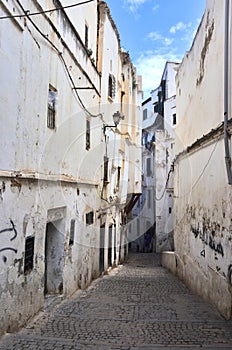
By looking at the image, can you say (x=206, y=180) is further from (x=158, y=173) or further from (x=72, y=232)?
(x=158, y=173)

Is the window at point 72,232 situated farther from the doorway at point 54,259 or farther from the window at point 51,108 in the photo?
the window at point 51,108


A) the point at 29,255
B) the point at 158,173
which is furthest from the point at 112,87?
the point at 158,173

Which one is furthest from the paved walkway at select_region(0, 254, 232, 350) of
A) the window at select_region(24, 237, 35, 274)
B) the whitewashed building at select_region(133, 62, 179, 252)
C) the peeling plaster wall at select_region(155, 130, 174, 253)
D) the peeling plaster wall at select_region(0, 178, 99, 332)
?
the peeling plaster wall at select_region(155, 130, 174, 253)

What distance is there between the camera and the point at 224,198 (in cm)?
772

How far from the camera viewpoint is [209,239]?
9.15 meters

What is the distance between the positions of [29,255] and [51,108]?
3.39 metres

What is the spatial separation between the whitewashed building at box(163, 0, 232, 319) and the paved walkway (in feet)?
2.54

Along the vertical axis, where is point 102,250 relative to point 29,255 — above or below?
below

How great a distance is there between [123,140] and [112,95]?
4052 millimetres

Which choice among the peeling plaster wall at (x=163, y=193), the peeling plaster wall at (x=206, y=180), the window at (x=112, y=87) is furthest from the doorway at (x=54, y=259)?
the peeling plaster wall at (x=163, y=193)

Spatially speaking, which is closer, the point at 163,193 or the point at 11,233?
the point at 11,233

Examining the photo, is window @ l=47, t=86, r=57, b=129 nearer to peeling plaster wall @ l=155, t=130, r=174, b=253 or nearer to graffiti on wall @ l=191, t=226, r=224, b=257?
graffiti on wall @ l=191, t=226, r=224, b=257

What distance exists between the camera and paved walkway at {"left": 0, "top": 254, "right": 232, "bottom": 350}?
5309 millimetres

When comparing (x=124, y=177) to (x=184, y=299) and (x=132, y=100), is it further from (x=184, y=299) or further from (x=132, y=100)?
(x=184, y=299)
